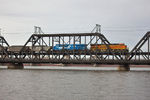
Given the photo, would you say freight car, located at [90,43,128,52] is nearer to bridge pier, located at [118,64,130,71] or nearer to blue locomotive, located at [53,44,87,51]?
blue locomotive, located at [53,44,87,51]

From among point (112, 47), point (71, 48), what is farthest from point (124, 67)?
point (71, 48)

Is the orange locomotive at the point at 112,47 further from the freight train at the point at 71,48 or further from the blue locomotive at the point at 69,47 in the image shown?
the blue locomotive at the point at 69,47

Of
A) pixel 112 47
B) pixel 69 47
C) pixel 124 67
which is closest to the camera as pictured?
pixel 124 67

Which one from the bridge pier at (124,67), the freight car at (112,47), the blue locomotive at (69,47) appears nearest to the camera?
the bridge pier at (124,67)

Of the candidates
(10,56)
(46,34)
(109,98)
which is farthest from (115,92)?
(10,56)

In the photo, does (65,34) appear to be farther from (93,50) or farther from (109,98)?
(109,98)

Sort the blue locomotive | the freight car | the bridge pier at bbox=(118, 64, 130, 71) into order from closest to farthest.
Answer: the bridge pier at bbox=(118, 64, 130, 71) → the freight car → the blue locomotive

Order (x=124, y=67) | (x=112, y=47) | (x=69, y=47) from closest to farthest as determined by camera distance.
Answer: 1. (x=124, y=67)
2. (x=112, y=47)
3. (x=69, y=47)

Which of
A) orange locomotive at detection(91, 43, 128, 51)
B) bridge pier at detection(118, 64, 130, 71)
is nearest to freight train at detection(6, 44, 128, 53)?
orange locomotive at detection(91, 43, 128, 51)

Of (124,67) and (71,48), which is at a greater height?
(71,48)

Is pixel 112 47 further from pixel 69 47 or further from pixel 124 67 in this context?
pixel 69 47

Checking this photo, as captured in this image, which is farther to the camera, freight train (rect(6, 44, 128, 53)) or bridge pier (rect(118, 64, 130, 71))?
freight train (rect(6, 44, 128, 53))

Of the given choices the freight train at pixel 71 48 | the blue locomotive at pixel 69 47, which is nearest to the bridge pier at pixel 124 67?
the freight train at pixel 71 48

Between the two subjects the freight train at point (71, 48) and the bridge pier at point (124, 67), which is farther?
the freight train at point (71, 48)
